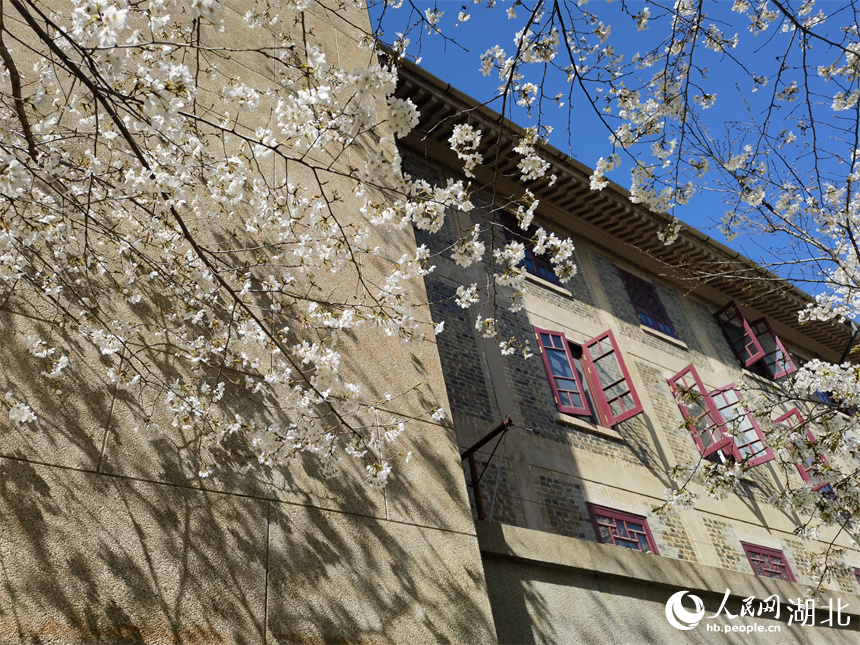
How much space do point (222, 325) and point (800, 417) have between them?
1004cm

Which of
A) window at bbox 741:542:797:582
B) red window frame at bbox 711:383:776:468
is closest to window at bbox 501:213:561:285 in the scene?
red window frame at bbox 711:383:776:468

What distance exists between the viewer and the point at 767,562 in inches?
380

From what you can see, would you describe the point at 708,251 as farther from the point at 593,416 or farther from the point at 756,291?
the point at 593,416

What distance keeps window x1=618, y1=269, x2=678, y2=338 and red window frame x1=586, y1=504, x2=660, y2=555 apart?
194 inches

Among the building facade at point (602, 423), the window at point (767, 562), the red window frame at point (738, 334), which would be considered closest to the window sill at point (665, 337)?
the building facade at point (602, 423)

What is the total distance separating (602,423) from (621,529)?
173 centimetres

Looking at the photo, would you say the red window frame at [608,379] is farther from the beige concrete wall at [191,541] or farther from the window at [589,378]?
the beige concrete wall at [191,541]

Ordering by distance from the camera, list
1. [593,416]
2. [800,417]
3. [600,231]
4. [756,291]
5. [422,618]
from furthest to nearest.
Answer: [756,291] → [600,231] → [800,417] → [593,416] → [422,618]

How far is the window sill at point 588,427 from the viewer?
28.1 feet

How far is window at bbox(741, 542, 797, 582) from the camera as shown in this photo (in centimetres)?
943

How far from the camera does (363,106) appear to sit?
306 cm

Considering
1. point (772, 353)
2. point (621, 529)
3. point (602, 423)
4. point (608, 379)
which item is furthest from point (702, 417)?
point (772, 353)

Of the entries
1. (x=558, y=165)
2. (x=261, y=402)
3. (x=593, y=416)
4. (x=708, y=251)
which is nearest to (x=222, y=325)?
(x=261, y=402)

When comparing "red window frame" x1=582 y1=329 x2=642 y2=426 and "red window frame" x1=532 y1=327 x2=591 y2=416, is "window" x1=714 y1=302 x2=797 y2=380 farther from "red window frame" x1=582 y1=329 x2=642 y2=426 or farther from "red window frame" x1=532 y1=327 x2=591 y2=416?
"red window frame" x1=532 y1=327 x2=591 y2=416
